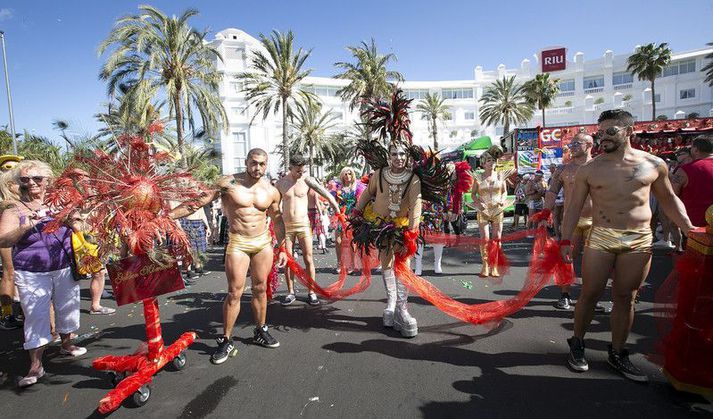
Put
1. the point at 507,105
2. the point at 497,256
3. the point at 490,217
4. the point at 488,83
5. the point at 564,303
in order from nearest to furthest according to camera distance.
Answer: the point at 564,303 → the point at 497,256 → the point at 490,217 → the point at 507,105 → the point at 488,83

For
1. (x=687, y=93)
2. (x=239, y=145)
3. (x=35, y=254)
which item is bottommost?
(x=35, y=254)

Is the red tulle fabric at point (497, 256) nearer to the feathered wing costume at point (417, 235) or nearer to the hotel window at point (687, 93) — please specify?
the feathered wing costume at point (417, 235)

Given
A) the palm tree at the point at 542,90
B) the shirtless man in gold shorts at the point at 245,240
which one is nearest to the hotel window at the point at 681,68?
the palm tree at the point at 542,90

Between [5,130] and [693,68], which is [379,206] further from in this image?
[693,68]

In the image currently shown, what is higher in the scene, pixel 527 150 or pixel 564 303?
pixel 527 150

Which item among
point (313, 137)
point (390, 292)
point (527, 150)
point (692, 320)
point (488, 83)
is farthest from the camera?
point (488, 83)

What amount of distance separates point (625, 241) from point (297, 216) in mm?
3932

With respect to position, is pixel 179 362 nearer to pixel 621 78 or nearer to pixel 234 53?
pixel 234 53

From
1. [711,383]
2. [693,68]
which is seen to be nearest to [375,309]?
[711,383]

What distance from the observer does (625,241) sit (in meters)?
2.94

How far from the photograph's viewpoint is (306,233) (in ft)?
17.9

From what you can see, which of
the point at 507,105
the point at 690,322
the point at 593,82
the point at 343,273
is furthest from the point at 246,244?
the point at 593,82

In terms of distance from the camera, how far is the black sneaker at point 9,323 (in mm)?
4836

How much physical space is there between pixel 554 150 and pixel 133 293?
1436 centimetres
